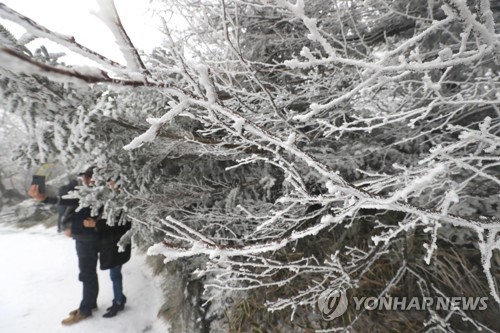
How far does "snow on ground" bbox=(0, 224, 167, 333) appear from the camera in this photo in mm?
3891

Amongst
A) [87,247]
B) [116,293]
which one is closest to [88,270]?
[87,247]

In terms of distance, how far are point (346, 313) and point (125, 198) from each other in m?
2.56

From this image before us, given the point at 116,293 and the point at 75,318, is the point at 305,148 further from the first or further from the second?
the point at 75,318

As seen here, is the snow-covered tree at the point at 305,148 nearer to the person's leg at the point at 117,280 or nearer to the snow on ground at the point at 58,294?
the person's leg at the point at 117,280

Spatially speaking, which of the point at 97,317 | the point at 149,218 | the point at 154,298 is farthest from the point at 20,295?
the point at 149,218

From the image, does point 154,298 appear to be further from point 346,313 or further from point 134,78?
point 134,78

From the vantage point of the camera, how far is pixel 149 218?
293 cm

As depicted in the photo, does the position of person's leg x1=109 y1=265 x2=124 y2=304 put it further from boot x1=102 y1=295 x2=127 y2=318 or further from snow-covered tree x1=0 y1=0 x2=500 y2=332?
snow-covered tree x1=0 y1=0 x2=500 y2=332

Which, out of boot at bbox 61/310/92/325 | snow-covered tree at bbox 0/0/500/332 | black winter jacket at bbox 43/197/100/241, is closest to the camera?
snow-covered tree at bbox 0/0/500/332

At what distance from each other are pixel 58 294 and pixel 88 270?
196 centimetres

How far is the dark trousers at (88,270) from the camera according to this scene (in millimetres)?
3654

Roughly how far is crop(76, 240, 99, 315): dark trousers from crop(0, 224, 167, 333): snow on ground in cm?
22

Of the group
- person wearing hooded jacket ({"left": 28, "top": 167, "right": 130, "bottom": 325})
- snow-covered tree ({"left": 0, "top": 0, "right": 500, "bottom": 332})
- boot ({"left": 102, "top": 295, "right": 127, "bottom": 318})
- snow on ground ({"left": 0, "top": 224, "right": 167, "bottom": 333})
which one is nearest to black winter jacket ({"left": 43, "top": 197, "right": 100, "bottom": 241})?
person wearing hooded jacket ({"left": 28, "top": 167, "right": 130, "bottom": 325})

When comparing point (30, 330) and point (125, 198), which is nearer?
point (125, 198)
